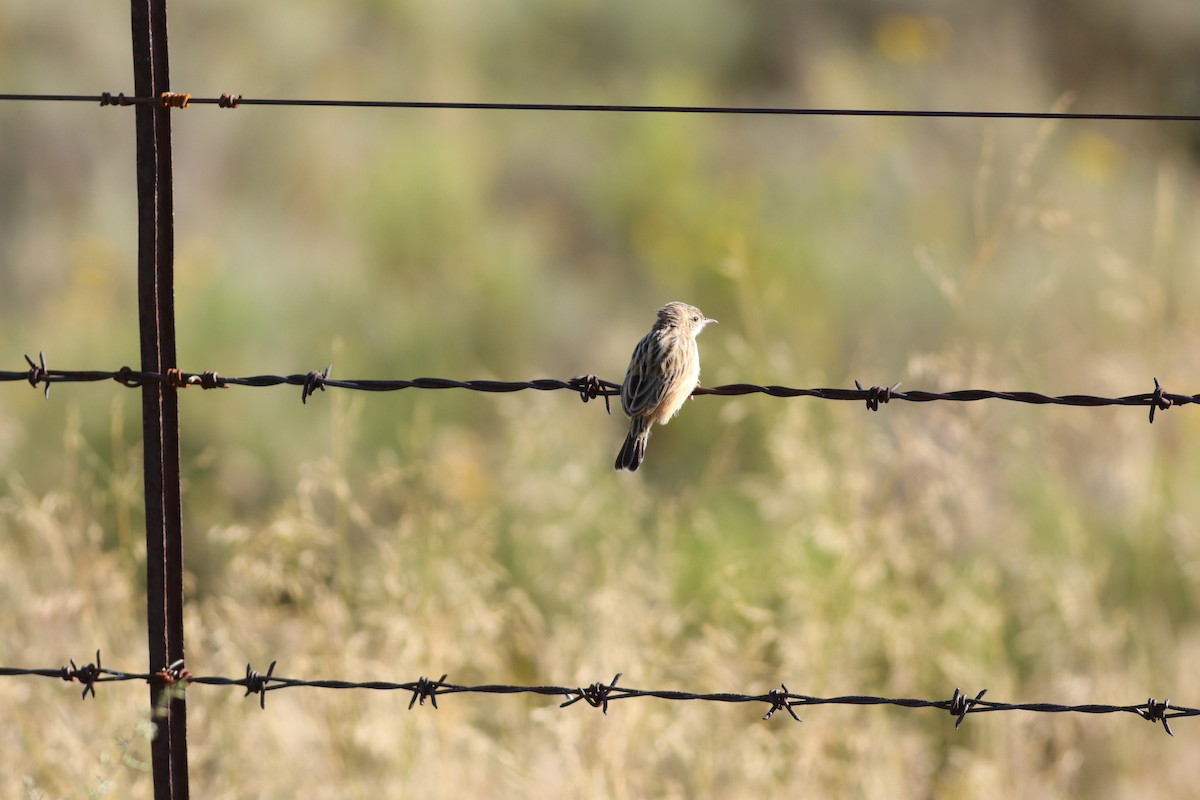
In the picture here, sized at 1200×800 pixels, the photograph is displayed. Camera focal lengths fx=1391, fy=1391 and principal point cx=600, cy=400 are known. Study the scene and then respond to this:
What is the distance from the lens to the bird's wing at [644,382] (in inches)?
208

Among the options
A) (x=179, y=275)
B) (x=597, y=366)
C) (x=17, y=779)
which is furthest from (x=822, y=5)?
(x=17, y=779)

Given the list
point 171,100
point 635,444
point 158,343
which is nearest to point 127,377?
point 158,343

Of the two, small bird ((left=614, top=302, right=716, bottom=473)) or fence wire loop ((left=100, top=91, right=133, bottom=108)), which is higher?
small bird ((left=614, top=302, right=716, bottom=473))

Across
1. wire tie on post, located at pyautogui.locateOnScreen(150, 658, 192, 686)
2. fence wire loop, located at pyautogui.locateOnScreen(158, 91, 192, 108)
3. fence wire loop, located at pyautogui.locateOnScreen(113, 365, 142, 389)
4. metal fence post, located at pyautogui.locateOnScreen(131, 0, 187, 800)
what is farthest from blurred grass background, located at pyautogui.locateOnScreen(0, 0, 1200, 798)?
fence wire loop, located at pyautogui.locateOnScreen(158, 91, 192, 108)

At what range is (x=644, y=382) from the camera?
5.30 metres

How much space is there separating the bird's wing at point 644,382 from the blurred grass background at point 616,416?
0.95m

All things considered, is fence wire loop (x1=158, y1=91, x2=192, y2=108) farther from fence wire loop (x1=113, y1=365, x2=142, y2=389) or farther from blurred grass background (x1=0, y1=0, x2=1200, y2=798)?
blurred grass background (x1=0, y1=0, x2=1200, y2=798)

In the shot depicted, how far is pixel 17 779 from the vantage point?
564 centimetres

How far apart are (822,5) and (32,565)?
1639 centimetres

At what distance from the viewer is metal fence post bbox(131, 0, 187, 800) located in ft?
12.2

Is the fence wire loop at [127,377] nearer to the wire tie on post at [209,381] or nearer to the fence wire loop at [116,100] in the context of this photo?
the wire tie on post at [209,381]

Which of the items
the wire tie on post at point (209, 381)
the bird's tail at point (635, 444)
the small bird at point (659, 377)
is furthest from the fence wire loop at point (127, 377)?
the bird's tail at point (635, 444)

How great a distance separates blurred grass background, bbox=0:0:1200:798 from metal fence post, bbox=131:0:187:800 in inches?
14.4

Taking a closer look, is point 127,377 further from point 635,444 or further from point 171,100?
point 635,444
